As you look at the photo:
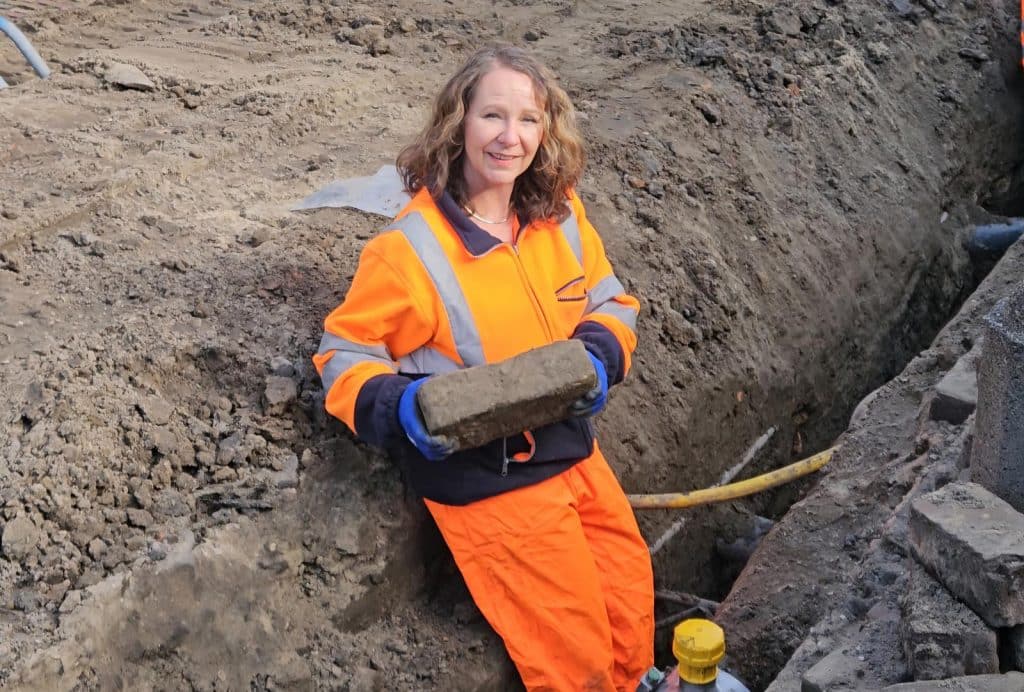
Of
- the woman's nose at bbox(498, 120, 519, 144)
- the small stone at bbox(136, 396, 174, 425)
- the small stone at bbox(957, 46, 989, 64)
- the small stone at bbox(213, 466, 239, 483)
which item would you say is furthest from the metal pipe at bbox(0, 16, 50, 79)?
the small stone at bbox(957, 46, 989, 64)

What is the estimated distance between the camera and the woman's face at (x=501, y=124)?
293cm

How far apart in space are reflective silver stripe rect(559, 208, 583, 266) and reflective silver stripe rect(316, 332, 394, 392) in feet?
2.22

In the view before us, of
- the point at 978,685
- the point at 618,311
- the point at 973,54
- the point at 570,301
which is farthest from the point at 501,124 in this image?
the point at 973,54

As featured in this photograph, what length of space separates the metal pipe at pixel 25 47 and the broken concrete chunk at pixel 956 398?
14.3 feet

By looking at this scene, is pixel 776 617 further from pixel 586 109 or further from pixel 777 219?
pixel 586 109

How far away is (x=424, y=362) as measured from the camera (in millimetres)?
2945

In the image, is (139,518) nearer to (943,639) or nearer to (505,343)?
(505,343)

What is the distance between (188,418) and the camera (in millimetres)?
3213

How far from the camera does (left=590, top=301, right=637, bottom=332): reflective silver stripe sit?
Answer: 10.5 ft

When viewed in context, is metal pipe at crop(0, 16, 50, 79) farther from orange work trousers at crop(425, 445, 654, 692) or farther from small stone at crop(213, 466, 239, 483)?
orange work trousers at crop(425, 445, 654, 692)

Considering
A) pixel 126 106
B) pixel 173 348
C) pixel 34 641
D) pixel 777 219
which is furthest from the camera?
pixel 777 219

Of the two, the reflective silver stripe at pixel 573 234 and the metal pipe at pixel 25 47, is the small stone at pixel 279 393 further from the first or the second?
the metal pipe at pixel 25 47

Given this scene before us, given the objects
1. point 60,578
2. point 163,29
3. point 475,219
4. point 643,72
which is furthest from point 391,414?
point 163,29

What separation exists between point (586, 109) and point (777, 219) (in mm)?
1117
